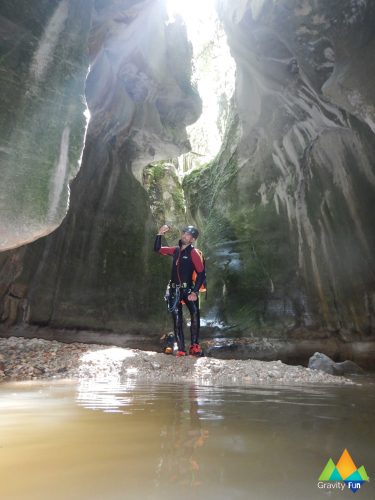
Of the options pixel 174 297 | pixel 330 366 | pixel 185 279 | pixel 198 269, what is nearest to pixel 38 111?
pixel 198 269

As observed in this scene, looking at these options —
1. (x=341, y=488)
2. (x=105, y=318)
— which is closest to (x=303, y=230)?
(x=105, y=318)

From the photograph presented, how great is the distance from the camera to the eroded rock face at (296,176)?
6457 mm

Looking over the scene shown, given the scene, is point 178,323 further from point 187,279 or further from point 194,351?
point 187,279

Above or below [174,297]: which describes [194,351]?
below

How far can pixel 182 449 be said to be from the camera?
5.09 ft

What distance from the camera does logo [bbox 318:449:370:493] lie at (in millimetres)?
A: 1252

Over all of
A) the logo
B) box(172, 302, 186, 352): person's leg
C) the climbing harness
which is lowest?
the logo

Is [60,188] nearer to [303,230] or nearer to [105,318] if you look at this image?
[105,318]

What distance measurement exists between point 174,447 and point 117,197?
356 inches

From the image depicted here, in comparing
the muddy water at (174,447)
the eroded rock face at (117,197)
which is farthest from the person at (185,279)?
the muddy water at (174,447)

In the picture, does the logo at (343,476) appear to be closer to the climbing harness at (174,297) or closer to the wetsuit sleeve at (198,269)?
the wetsuit sleeve at (198,269)

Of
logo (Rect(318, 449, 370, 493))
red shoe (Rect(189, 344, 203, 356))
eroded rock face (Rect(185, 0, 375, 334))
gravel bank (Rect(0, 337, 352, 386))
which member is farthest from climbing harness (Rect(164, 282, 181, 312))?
logo (Rect(318, 449, 370, 493))

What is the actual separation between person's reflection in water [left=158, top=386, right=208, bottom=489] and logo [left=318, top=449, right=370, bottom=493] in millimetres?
413

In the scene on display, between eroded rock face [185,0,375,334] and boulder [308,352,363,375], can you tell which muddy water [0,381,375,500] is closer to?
boulder [308,352,363,375]
